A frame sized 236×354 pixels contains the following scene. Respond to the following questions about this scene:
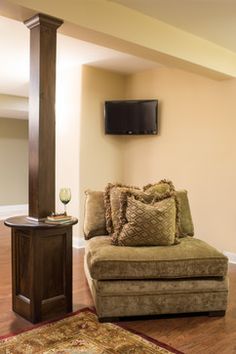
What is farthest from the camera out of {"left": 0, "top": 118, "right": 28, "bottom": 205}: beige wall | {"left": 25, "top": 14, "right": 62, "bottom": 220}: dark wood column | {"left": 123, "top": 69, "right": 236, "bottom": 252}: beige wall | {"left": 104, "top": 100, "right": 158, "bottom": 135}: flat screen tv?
{"left": 0, "top": 118, "right": 28, "bottom": 205}: beige wall

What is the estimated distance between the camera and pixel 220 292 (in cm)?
291

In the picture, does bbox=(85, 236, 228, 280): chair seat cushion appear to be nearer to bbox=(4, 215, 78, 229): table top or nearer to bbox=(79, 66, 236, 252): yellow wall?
bbox=(4, 215, 78, 229): table top

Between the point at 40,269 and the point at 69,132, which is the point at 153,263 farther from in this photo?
the point at 69,132

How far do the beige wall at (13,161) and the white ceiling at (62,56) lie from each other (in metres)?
2.66

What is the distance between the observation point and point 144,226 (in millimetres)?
3035

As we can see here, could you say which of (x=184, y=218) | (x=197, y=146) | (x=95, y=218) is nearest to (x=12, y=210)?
(x=197, y=146)

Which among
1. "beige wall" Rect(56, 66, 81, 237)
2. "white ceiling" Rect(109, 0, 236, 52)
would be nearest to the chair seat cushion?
"white ceiling" Rect(109, 0, 236, 52)

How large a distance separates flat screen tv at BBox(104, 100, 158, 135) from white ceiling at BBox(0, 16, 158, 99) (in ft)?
1.62

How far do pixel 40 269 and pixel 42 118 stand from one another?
3.70 ft

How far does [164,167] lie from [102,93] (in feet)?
4.46

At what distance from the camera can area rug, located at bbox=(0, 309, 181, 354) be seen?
7.80 feet

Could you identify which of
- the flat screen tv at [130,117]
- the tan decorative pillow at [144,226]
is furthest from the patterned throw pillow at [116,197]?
the flat screen tv at [130,117]

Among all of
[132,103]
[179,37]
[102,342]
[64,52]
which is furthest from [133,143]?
[102,342]

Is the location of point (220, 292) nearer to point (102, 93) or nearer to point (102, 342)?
point (102, 342)
